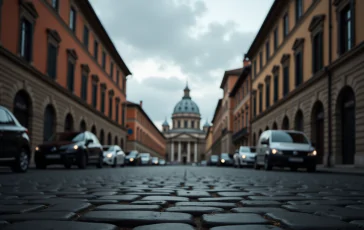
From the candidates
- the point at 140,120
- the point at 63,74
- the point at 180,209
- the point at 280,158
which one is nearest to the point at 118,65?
the point at 63,74

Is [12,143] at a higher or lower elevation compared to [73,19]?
lower

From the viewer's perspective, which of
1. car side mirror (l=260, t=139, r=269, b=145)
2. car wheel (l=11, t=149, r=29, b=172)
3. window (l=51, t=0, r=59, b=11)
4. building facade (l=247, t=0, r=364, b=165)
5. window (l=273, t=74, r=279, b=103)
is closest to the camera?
car wheel (l=11, t=149, r=29, b=172)

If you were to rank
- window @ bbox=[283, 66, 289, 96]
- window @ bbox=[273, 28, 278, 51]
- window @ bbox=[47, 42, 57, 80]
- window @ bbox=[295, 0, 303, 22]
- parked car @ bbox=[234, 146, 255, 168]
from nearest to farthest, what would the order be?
window @ bbox=[47, 42, 57, 80]
window @ bbox=[295, 0, 303, 22]
parked car @ bbox=[234, 146, 255, 168]
window @ bbox=[283, 66, 289, 96]
window @ bbox=[273, 28, 278, 51]

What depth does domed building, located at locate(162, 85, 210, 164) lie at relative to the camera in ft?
493

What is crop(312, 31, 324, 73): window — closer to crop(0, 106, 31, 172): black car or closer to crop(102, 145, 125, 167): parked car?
crop(102, 145, 125, 167): parked car

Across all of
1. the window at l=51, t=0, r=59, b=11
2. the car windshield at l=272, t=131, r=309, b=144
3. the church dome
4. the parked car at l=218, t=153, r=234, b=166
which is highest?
the church dome

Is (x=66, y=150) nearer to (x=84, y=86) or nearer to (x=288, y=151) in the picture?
(x=288, y=151)

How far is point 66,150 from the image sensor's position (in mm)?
16797

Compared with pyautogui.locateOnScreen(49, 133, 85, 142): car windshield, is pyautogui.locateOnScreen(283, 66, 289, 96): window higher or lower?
higher

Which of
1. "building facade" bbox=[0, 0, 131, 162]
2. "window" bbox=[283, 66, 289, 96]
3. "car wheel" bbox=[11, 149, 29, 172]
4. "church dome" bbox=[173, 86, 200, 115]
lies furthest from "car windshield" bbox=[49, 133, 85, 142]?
"church dome" bbox=[173, 86, 200, 115]

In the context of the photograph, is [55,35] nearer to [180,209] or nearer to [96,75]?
[96,75]

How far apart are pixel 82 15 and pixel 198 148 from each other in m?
123

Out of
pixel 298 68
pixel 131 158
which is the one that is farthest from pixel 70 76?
pixel 298 68

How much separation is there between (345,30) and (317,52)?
3791 mm
